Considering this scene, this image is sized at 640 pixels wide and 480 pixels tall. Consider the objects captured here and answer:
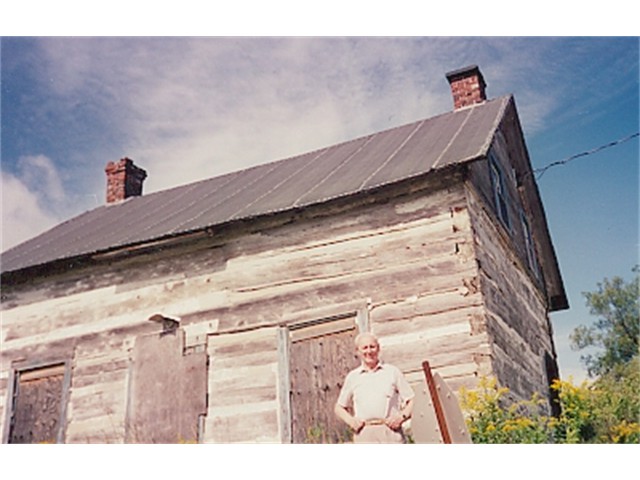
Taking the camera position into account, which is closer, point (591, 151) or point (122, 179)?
point (591, 151)

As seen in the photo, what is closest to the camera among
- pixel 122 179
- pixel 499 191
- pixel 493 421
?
pixel 493 421

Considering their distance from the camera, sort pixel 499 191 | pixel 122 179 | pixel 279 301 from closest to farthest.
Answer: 1. pixel 279 301
2. pixel 499 191
3. pixel 122 179

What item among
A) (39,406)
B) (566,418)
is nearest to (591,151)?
(566,418)

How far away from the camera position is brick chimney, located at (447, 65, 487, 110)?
11.8 m

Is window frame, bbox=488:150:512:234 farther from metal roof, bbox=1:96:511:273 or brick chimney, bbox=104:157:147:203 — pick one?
brick chimney, bbox=104:157:147:203

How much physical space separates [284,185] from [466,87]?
3697mm

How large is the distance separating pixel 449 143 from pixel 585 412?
3.62 meters

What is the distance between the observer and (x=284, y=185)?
10266 mm

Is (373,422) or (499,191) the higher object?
(499,191)

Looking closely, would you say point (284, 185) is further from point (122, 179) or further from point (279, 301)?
point (122, 179)

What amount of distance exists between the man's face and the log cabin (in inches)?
85.6

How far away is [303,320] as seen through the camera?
8516 millimetres

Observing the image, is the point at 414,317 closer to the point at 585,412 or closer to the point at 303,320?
the point at 303,320
